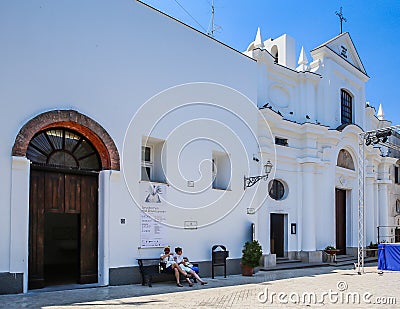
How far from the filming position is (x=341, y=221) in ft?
77.9

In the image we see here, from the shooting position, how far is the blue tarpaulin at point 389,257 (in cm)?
1877

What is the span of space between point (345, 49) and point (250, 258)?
45.8 ft

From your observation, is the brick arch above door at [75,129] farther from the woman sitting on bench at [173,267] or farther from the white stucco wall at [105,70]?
the woman sitting on bench at [173,267]

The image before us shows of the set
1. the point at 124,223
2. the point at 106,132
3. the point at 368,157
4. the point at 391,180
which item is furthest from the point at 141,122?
the point at 391,180

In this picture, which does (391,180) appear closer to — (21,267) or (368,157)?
(368,157)

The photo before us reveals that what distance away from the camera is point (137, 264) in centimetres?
1283

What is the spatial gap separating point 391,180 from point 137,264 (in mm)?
21022

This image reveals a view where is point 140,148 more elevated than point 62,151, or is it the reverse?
point 140,148

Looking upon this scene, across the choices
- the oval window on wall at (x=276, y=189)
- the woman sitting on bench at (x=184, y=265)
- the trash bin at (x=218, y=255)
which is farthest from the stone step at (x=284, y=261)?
the woman sitting on bench at (x=184, y=265)

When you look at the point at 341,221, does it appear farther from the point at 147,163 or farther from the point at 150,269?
the point at 150,269

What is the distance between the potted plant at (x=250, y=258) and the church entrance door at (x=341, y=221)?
28.9ft

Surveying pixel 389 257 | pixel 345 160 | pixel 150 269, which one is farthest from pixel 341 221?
pixel 150 269

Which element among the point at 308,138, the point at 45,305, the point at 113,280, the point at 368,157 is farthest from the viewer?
the point at 368,157

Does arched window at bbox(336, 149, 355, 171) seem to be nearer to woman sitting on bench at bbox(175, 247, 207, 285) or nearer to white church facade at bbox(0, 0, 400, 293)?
white church facade at bbox(0, 0, 400, 293)
